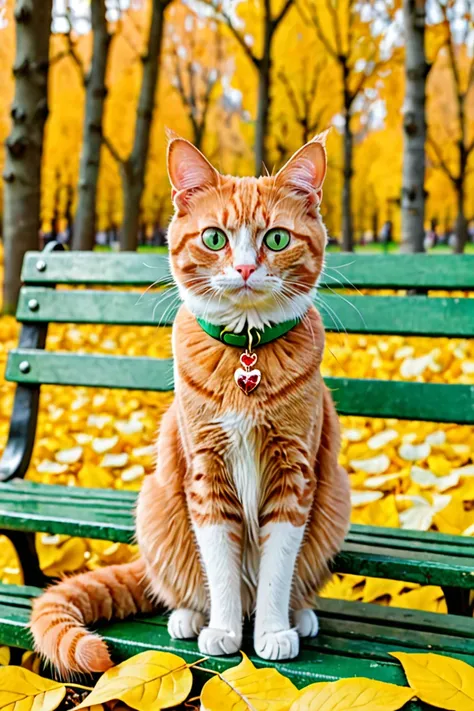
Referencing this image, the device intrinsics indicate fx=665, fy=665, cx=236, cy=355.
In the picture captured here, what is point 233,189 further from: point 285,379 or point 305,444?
point 305,444

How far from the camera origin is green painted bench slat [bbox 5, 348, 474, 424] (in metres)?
1.96

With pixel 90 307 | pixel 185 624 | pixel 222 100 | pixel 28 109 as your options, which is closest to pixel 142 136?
pixel 28 109

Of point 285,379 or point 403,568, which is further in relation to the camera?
point 403,568

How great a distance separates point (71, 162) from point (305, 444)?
17.9 m

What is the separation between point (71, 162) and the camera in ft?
58.7

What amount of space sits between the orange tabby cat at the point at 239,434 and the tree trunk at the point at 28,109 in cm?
411

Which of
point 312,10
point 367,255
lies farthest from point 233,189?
point 312,10

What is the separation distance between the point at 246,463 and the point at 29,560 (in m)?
1.06

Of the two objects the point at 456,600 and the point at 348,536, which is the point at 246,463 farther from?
the point at 456,600

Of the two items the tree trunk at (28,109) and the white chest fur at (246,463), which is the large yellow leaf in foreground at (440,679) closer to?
the white chest fur at (246,463)

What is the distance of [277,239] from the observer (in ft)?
4.30

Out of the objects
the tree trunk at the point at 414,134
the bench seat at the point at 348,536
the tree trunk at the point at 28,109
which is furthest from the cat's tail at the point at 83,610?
the tree trunk at the point at 28,109

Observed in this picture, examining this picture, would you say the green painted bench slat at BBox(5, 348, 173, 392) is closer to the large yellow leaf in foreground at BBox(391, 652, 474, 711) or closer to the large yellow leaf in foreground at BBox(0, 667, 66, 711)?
the large yellow leaf in foreground at BBox(0, 667, 66, 711)

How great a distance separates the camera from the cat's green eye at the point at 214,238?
1.31 metres
